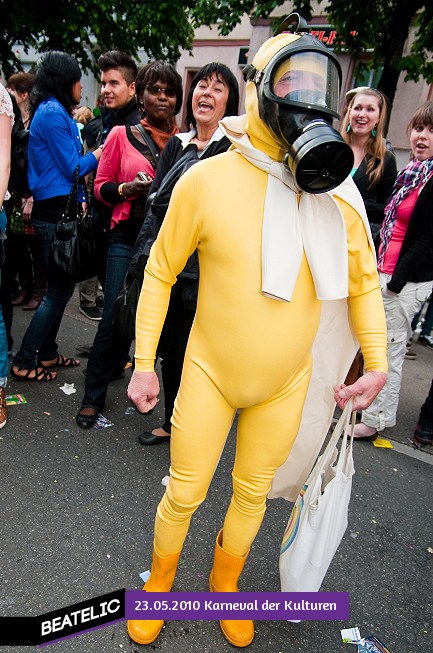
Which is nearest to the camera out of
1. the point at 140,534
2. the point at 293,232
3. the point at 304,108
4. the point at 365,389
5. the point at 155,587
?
the point at 304,108

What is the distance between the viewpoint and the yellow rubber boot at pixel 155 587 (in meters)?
1.84

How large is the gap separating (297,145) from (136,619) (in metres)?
1.73

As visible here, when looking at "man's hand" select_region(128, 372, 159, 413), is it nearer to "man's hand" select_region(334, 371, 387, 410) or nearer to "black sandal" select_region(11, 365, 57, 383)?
"man's hand" select_region(334, 371, 387, 410)

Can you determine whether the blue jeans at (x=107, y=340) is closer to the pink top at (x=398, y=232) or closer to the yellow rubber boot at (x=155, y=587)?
the yellow rubber boot at (x=155, y=587)

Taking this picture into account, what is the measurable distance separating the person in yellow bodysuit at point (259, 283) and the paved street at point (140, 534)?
0.14 metres

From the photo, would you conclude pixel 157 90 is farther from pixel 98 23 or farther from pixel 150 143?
pixel 98 23

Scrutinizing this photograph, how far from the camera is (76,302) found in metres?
5.67

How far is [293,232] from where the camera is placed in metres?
1.52

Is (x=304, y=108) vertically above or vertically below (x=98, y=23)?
below

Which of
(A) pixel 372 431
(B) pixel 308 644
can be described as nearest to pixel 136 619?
(B) pixel 308 644

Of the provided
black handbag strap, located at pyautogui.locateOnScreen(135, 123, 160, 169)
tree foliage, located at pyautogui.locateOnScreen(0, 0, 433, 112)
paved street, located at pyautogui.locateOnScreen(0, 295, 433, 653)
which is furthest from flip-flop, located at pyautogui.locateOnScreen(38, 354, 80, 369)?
tree foliage, located at pyautogui.locateOnScreen(0, 0, 433, 112)

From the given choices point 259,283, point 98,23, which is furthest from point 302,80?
point 98,23

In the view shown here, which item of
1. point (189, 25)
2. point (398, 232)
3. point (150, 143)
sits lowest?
point (398, 232)

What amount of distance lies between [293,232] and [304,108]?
1.11 ft
